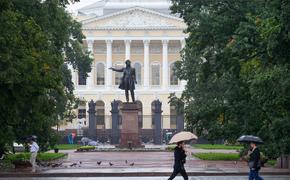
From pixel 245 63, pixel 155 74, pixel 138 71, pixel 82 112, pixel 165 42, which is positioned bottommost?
pixel 82 112

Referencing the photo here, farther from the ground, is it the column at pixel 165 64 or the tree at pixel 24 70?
the column at pixel 165 64

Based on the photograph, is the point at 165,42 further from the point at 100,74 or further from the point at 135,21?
the point at 100,74

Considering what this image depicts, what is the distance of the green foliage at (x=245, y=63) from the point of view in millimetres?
25406

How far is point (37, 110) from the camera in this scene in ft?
98.9

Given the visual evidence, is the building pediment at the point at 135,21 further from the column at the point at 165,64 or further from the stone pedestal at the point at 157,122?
the stone pedestal at the point at 157,122

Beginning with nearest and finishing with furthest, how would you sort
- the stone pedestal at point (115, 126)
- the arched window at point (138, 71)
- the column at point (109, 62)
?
the stone pedestal at point (115, 126) < the column at point (109, 62) < the arched window at point (138, 71)

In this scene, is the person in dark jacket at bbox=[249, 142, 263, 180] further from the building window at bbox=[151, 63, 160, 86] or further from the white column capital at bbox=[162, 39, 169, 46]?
the building window at bbox=[151, 63, 160, 86]

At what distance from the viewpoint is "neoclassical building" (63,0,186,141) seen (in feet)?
367

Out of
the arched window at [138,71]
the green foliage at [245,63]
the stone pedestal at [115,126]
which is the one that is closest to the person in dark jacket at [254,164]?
the green foliage at [245,63]

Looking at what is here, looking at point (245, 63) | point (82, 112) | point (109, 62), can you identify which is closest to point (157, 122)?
point (245, 63)

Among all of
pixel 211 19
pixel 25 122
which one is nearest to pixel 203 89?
pixel 211 19

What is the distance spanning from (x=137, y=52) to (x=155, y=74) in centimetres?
393

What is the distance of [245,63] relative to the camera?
108ft

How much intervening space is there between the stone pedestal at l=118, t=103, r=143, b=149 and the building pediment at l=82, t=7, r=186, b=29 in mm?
57644
